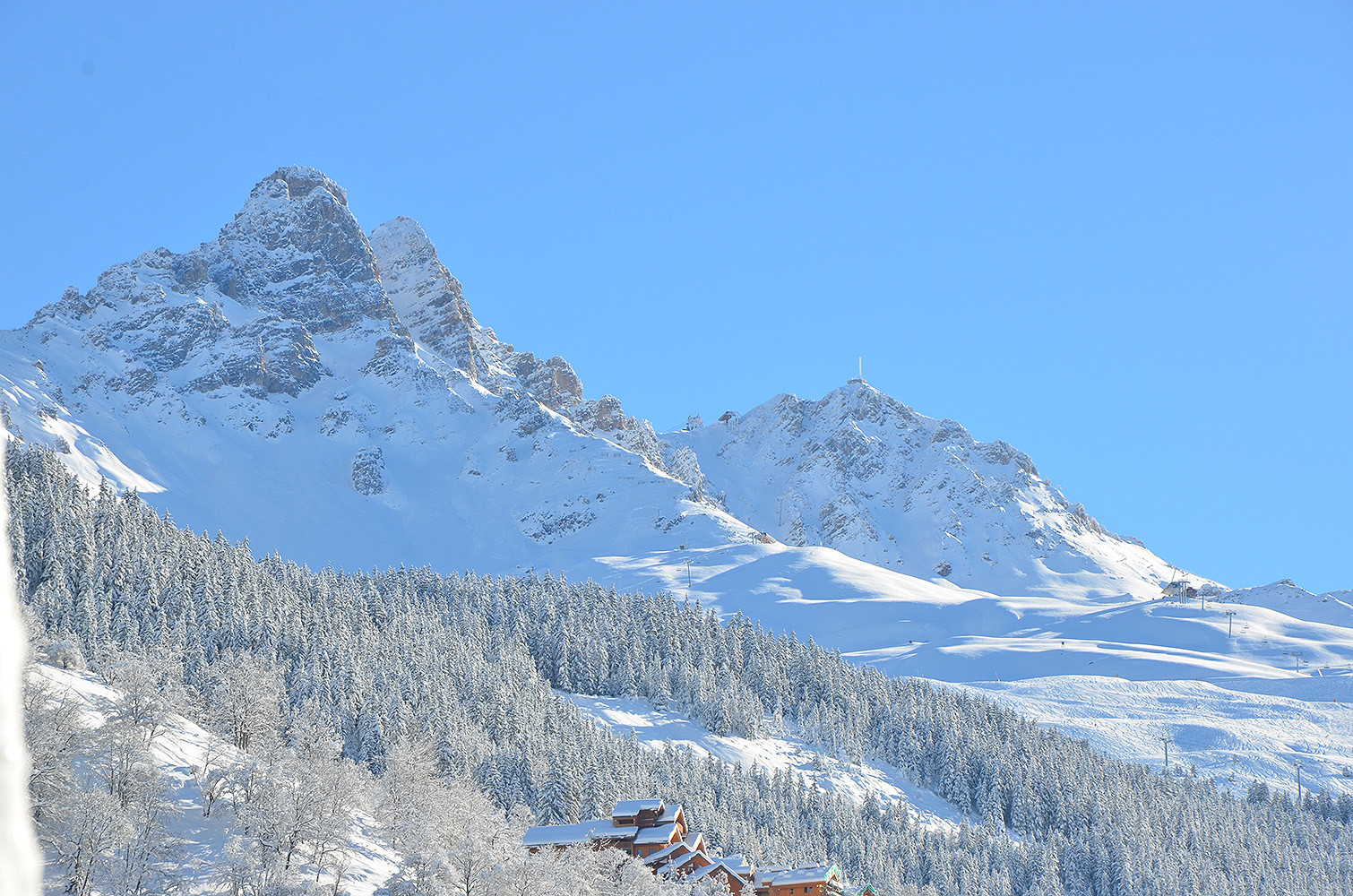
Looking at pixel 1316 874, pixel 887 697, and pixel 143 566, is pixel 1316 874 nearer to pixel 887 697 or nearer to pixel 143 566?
pixel 887 697

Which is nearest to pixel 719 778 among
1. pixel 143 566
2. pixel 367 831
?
pixel 367 831

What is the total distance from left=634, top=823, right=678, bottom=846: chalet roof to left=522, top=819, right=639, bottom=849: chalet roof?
580 mm

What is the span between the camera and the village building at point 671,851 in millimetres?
85188

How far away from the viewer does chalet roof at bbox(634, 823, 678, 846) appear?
89188 millimetres

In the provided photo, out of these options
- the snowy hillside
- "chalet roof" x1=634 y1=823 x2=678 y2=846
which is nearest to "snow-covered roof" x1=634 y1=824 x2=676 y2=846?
"chalet roof" x1=634 y1=823 x2=678 y2=846

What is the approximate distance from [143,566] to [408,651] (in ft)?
105

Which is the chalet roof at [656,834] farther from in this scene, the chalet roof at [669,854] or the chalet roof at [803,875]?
the chalet roof at [803,875]

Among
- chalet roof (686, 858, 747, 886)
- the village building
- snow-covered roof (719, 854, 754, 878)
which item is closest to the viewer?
chalet roof (686, 858, 747, 886)

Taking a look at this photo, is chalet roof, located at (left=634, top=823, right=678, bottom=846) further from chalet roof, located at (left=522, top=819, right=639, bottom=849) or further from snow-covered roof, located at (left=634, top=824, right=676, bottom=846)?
chalet roof, located at (left=522, top=819, right=639, bottom=849)

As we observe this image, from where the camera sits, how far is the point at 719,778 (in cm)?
12631

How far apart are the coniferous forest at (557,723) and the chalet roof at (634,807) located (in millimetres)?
7871

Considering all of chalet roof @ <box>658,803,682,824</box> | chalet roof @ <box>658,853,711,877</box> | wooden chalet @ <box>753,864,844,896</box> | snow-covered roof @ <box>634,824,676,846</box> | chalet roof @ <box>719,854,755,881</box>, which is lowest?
wooden chalet @ <box>753,864,844,896</box>

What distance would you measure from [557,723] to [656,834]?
36041 mm

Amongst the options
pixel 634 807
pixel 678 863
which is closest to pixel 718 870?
pixel 678 863
